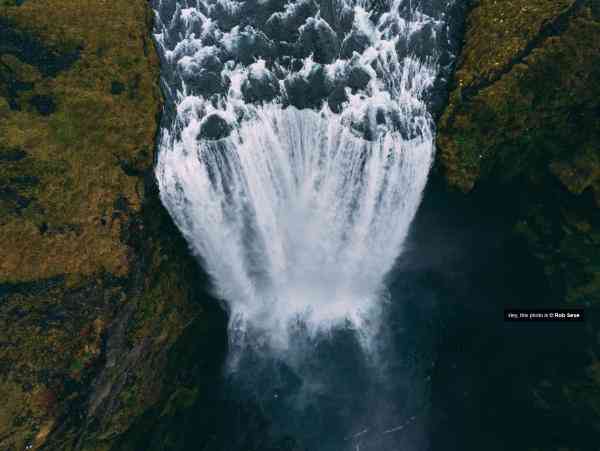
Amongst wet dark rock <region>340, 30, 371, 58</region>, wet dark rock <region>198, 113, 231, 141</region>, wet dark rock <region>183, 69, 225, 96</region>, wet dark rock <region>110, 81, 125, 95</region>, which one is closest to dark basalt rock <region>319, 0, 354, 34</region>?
wet dark rock <region>340, 30, 371, 58</region>

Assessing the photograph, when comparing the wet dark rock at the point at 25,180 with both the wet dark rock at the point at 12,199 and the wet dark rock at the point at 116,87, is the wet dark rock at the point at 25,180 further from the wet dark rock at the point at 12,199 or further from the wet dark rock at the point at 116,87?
the wet dark rock at the point at 116,87

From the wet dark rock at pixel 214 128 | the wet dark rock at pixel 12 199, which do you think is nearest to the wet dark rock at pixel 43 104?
the wet dark rock at pixel 12 199

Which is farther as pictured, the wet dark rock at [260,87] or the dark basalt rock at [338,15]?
the dark basalt rock at [338,15]

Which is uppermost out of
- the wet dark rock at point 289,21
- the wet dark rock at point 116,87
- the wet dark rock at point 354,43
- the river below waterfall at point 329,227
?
the wet dark rock at point 289,21

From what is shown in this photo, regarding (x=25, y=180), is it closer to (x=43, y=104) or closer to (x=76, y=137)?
(x=76, y=137)

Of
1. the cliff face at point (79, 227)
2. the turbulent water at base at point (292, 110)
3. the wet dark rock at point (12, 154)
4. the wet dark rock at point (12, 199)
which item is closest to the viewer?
the cliff face at point (79, 227)

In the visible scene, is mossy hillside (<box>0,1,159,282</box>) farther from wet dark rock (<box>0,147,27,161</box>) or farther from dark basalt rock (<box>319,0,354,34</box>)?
dark basalt rock (<box>319,0,354,34</box>)
